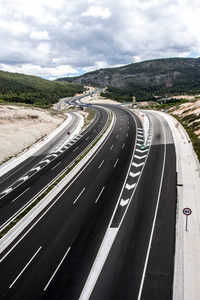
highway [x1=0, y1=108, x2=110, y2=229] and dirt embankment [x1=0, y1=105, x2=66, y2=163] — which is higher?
dirt embankment [x1=0, y1=105, x2=66, y2=163]

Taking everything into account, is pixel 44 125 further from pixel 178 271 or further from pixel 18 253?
pixel 178 271

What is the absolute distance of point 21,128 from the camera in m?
55.6

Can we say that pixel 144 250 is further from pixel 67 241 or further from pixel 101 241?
pixel 67 241

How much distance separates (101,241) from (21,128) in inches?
1950

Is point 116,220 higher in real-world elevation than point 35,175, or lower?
higher

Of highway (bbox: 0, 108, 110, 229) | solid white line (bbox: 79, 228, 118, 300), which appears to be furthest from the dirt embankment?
solid white line (bbox: 79, 228, 118, 300)

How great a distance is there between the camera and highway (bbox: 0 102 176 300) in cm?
1259

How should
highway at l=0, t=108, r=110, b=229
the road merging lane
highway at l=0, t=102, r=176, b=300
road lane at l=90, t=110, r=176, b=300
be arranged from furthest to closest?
highway at l=0, t=108, r=110, b=229 → the road merging lane → highway at l=0, t=102, r=176, b=300 → road lane at l=90, t=110, r=176, b=300

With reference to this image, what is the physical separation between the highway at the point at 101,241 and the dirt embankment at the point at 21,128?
2138 cm

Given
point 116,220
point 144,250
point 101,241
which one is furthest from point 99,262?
point 116,220

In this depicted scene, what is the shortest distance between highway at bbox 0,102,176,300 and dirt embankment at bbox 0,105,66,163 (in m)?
21.4

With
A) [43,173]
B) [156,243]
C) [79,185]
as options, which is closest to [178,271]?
[156,243]

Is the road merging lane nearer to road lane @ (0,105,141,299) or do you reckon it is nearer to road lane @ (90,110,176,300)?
→ road lane @ (90,110,176,300)

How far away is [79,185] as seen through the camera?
85.0 ft
